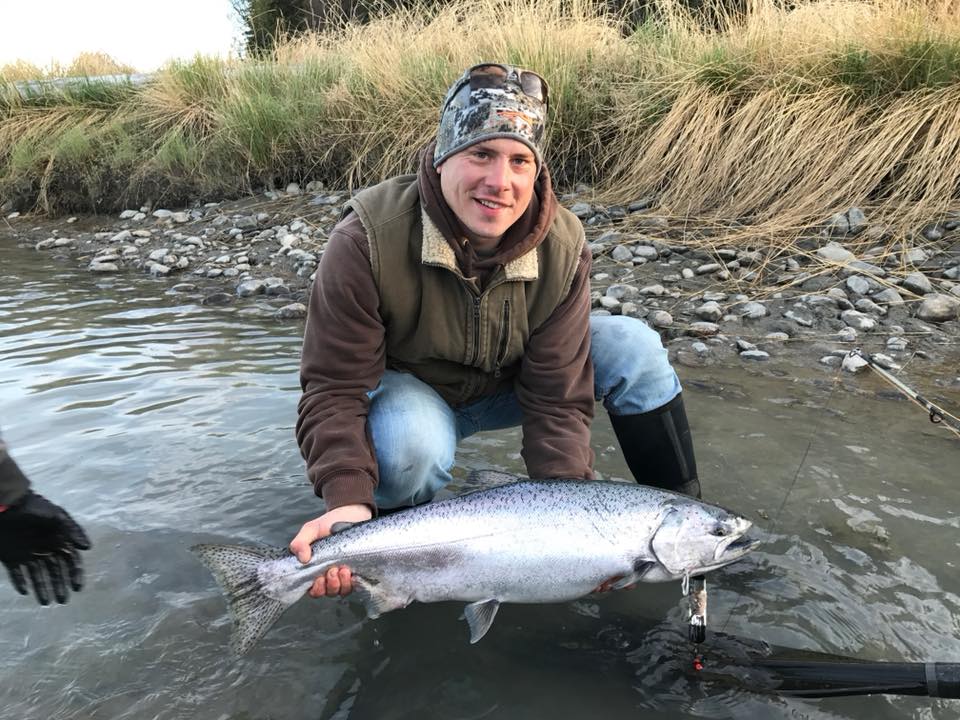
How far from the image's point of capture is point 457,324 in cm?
282

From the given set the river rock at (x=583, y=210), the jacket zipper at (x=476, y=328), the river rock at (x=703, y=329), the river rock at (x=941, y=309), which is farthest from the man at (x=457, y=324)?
the river rock at (x=583, y=210)

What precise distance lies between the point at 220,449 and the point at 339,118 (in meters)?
6.88

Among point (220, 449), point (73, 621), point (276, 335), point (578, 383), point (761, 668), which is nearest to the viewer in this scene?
point (761, 668)

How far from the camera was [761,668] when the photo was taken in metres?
2.21

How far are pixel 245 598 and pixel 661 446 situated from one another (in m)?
1.65

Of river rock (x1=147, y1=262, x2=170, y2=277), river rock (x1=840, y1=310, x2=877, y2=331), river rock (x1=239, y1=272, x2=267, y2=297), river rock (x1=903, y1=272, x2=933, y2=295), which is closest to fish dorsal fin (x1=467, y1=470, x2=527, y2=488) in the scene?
river rock (x1=840, y1=310, x2=877, y2=331)

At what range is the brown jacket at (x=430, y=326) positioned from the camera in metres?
2.68

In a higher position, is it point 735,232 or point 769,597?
point 735,232

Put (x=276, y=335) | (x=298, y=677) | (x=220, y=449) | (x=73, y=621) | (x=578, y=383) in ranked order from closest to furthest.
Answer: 1. (x=298, y=677)
2. (x=73, y=621)
3. (x=578, y=383)
4. (x=220, y=449)
5. (x=276, y=335)

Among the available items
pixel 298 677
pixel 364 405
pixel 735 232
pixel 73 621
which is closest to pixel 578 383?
pixel 364 405

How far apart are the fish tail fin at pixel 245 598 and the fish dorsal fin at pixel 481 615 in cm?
58

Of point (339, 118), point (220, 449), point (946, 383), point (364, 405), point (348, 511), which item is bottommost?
point (946, 383)

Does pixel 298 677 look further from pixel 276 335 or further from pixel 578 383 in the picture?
pixel 276 335

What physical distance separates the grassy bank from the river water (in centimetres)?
283
